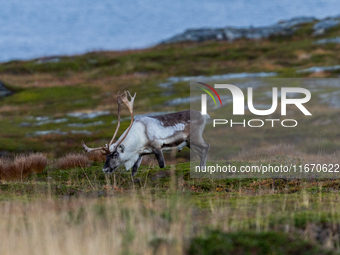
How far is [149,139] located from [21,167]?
21.1ft

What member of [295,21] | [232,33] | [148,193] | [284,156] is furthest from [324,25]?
[148,193]

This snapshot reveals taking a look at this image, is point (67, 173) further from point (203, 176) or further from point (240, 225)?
point (240, 225)

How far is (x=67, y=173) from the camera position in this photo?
19.3m

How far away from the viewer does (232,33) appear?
104 metres

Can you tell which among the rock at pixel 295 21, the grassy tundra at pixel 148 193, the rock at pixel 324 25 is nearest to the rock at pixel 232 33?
the rock at pixel 295 21

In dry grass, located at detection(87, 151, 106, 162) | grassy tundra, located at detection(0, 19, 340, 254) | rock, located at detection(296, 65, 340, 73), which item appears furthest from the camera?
rock, located at detection(296, 65, 340, 73)

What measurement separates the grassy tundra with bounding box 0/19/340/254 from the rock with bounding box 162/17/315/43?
158ft

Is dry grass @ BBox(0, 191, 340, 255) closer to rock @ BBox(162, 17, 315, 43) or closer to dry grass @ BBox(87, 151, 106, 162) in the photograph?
dry grass @ BBox(87, 151, 106, 162)

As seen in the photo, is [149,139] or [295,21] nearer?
[149,139]

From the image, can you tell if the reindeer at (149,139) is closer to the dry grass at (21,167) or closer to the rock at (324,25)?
the dry grass at (21,167)

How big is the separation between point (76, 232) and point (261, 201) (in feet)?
16.5

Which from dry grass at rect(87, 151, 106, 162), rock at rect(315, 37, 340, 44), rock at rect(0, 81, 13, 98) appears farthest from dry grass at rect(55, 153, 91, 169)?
rock at rect(315, 37, 340, 44)

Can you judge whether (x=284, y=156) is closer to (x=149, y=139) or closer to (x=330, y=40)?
(x=149, y=139)

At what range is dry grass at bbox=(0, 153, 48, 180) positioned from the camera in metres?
19.3
